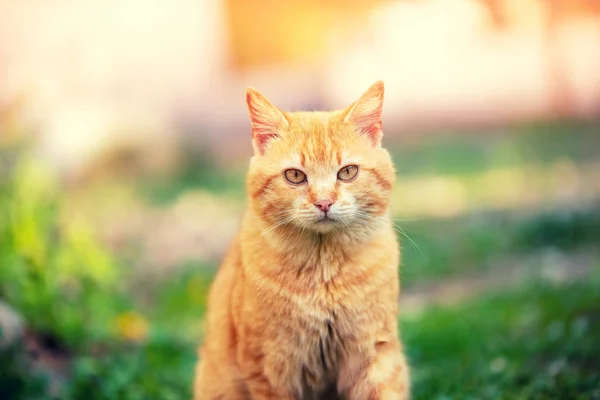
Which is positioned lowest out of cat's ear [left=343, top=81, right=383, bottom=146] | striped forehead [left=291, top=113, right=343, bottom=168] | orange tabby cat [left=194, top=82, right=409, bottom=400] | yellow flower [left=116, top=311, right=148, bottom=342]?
yellow flower [left=116, top=311, right=148, bottom=342]

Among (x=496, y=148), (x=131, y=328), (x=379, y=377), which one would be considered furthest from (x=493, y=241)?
(x=379, y=377)

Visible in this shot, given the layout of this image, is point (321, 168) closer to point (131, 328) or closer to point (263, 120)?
point (263, 120)

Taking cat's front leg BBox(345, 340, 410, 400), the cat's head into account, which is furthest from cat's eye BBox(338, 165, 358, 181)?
cat's front leg BBox(345, 340, 410, 400)

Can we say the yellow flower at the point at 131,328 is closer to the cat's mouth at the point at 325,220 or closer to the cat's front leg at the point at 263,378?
the cat's front leg at the point at 263,378

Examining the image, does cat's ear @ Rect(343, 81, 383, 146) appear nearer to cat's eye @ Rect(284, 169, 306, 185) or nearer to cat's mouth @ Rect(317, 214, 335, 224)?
cat's eye @ Rect(284, 169, 306, 185)

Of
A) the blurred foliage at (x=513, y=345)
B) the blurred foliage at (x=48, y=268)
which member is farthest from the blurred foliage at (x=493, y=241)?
the blurred foliage at (x=48, y=268)

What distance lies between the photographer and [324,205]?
2660mm

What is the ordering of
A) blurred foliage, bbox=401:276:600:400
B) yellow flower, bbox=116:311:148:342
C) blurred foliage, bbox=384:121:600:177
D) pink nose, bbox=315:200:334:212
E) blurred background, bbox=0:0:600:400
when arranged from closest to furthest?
pink nose, bbox=315:200:334:212, blurred foliage, bbox=401:276:600:400, blurred background, bbox=0:0:600:400, yellow flower, bbox=116:311:148:342, blurred foliage, bbox=384:121:600:177

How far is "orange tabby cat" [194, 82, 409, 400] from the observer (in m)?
2.78

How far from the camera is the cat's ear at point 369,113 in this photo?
279cm

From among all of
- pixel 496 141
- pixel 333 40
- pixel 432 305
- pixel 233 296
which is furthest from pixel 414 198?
pixel 233 296

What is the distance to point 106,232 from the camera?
22.0ft

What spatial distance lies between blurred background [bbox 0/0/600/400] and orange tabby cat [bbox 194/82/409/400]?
893 mm

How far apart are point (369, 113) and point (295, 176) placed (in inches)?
15.1
